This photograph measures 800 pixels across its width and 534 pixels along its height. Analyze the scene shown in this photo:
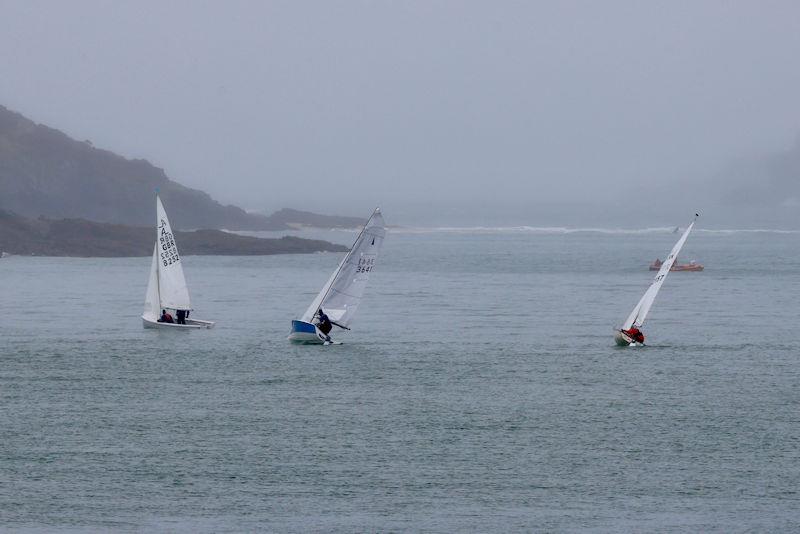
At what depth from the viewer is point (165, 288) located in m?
78.1

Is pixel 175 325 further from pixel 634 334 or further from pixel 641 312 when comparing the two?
pixel 641 312

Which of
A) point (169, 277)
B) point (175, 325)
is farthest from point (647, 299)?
point (169, 277)

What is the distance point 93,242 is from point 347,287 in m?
126

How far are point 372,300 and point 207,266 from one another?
60.2 metres

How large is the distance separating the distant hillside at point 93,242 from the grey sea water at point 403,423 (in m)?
90.3

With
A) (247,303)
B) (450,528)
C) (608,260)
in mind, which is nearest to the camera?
(450,528)

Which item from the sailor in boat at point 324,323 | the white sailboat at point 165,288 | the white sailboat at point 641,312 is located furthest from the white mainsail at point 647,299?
the white sailboat at point 165,288

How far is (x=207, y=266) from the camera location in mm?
163000

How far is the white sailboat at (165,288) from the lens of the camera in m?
77.7

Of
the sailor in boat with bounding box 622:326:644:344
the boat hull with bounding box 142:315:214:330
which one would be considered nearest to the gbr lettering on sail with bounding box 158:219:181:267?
the boat hull with bounding box 142:315:214:330

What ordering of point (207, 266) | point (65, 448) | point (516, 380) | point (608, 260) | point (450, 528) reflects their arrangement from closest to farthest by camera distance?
point (450, 528), point (65, 448), point (516, 380), point (207, 266), point (608, 260)

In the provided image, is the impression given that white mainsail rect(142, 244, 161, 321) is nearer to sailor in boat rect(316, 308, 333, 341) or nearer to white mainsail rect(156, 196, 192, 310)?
white mainsail rect(156, 196, 192, 310)

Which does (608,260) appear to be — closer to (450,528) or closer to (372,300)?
(372,300)

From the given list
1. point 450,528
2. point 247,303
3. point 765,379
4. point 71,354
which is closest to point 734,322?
point 765,379
